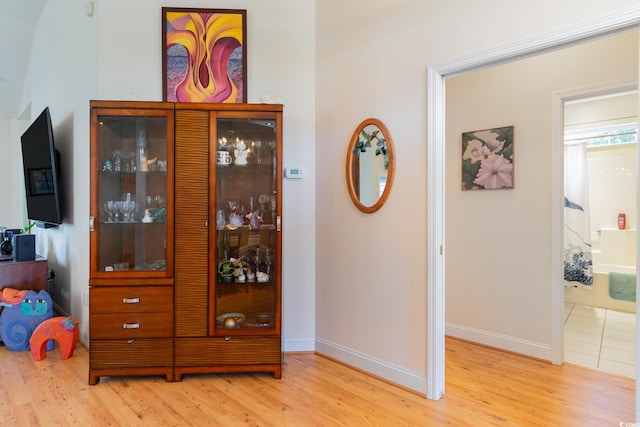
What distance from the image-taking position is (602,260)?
473 centimetres

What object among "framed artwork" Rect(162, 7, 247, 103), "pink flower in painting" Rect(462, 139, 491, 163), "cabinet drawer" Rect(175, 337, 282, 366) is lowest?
"cabinet drawer" Rect(175, 337, 282, 366)

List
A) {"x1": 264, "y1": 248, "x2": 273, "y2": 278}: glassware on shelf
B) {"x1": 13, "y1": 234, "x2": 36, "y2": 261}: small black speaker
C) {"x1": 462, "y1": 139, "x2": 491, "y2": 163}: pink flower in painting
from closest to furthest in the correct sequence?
1. {"x1": 264, "y1": 248, "x2": 273, "y2": 278}: glassware on shelf
2. {"x1": 462, "y1": 139, "x2": 491, "y2": 163}: pink flower in painting
3. {"x1": 13, "y1": 234, "x2": 36, "y2": 261}: small black speaker

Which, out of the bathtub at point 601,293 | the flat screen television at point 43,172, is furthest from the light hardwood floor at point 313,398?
the bathtub at point 601,293

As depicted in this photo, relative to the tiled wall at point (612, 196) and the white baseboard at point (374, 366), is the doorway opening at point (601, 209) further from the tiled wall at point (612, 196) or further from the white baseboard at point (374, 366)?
the white baseboard at point (374, 366)

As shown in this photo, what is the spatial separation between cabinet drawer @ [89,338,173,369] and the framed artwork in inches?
72.0

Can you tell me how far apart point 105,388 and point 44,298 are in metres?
1.33

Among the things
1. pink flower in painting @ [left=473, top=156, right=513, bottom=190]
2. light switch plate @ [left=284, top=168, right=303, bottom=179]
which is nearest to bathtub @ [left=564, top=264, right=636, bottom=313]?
pink flower in painting @ [left=473, top=156, right=513, bottom=190]

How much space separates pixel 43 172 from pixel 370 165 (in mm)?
3229

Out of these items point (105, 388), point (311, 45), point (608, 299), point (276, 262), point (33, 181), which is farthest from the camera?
point (608, 299)

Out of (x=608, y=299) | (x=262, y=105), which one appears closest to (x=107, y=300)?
(x=262, y=105)

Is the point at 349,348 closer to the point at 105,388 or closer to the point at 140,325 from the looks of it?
the point at 140,325

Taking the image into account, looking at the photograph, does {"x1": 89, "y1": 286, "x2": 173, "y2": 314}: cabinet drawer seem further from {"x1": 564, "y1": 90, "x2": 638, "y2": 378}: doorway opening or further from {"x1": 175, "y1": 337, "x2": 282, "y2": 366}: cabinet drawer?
{"x1": 564, "y1": 90, "x2": 638, "y2": 378}: doorway opening

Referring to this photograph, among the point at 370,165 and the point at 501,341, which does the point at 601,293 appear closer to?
the point at 501,341

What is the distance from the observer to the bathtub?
4383 millimetres
